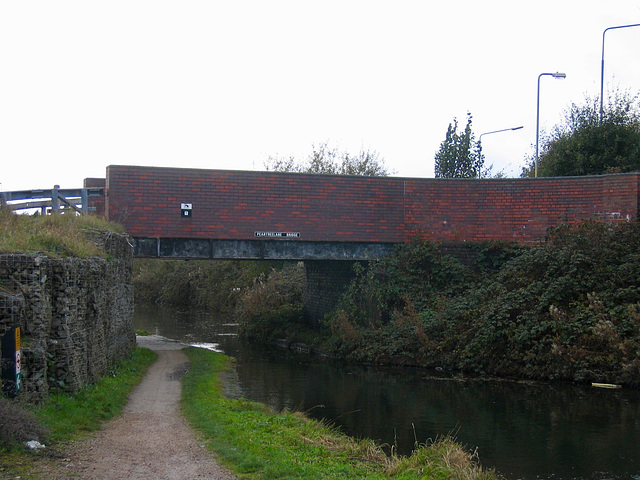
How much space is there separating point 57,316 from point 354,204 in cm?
1382

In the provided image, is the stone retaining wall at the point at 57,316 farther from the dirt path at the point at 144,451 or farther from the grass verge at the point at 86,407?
the dirt path at the point at 144,451

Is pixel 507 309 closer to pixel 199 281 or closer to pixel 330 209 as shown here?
pixel 330 209

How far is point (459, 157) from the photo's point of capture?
1375 inches

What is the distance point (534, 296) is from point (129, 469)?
48.9ft

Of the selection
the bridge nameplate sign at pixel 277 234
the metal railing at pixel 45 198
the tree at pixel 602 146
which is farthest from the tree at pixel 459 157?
the metal railing at pixel 45 198

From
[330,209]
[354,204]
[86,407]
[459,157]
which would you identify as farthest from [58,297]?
[459,157]

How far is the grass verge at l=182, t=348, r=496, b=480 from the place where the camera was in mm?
8188

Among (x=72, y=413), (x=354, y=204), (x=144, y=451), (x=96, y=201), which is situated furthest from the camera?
(x=96, y=201)

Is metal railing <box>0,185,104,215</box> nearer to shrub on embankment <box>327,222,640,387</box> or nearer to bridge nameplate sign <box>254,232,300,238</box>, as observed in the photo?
bridge nameplate sign <box>254,232,300,238</box>

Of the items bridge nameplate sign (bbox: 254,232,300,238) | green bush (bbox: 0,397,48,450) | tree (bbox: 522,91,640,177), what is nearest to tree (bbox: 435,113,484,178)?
tree (bbox: 522,91,640,177)

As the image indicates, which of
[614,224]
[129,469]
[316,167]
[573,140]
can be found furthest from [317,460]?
[316,167]

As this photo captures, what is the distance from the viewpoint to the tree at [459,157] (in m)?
34.9

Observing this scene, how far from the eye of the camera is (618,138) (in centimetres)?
2688

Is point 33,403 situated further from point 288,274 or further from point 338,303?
point 288,274
